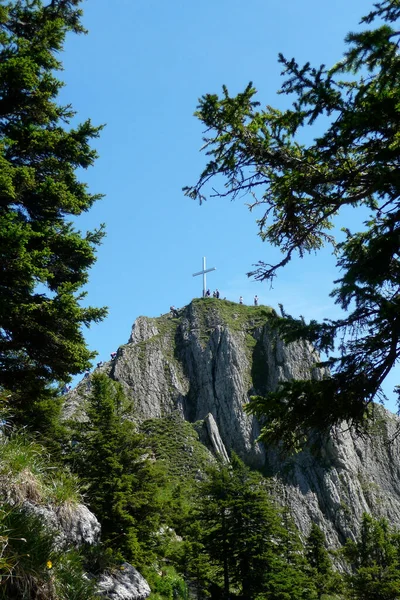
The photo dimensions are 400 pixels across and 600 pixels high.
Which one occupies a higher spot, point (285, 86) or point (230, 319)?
point (230, 319)

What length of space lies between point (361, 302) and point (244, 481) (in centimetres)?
2534


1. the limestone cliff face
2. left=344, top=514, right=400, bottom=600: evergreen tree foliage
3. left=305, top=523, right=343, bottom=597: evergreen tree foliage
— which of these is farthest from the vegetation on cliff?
the limestone cliff face

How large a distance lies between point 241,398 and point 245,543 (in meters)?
64.1

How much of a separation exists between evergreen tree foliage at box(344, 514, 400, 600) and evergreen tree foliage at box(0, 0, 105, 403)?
23.8 m

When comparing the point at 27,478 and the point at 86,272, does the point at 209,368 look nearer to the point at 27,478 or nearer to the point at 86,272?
the point at 86,272

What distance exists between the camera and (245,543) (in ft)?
86.9

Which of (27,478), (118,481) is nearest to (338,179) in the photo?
(27,478)

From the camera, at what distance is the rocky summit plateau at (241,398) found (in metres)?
74.6

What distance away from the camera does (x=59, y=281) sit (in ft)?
36.3

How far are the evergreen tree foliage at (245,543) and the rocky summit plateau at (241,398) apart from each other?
40124mm

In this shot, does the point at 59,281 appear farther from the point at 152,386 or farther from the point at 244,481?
the point at 152,386

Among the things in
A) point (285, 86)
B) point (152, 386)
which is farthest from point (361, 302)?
point (152, 386)

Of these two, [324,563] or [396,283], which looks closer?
[396,283]

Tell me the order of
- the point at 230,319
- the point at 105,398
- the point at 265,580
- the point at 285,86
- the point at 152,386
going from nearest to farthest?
the point at 285,86
the point at 105,398
the point at 265,580
the point at 152,386
the point at 230,319
